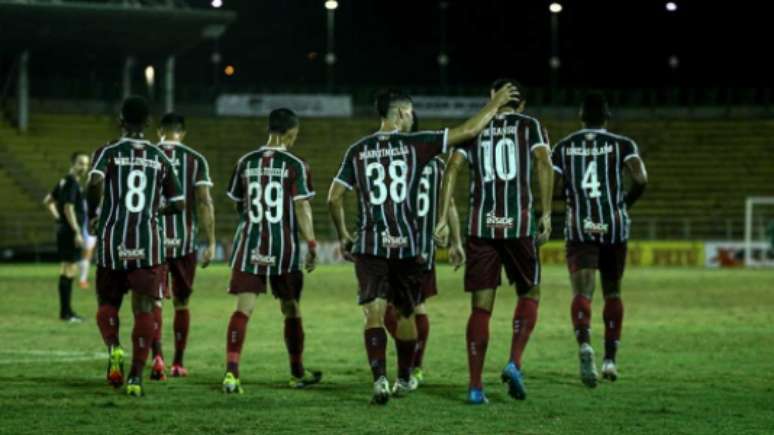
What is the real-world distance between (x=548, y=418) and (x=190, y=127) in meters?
41.9

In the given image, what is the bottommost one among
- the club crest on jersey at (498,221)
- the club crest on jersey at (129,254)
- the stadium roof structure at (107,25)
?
the club crest on jersey at (129,254)

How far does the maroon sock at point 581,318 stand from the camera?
432 inches

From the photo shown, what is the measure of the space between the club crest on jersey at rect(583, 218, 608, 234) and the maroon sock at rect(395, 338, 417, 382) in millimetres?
1962

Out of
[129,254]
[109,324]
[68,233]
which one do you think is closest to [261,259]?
[129,254]

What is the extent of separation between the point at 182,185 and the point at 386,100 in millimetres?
2679

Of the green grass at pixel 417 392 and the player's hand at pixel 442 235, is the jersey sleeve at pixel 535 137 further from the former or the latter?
the green grass at pixel 417 392

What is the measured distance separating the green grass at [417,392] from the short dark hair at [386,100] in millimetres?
2078

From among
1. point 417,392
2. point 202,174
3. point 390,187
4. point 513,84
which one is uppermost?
point 513,84

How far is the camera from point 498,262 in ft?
33.2

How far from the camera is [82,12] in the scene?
40.2 meters

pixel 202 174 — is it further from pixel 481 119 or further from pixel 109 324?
pixel 481 119

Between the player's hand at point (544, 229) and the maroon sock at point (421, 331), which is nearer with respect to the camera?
the player's hand at point (544, 229)

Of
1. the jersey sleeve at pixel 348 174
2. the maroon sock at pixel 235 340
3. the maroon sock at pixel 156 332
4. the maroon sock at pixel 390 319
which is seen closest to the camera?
the jersey sleeve at pixel 348 174

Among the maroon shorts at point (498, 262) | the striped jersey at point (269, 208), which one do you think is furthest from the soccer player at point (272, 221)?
the maroon shorts at point (498, 262)
